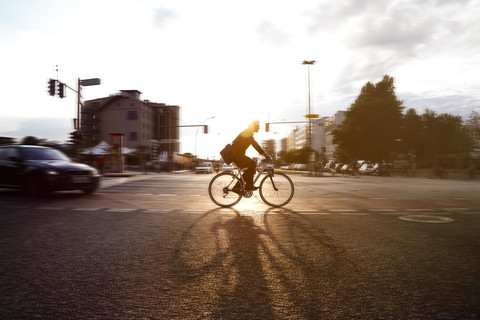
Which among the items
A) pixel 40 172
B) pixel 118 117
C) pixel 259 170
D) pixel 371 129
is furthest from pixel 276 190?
pixel 118 117

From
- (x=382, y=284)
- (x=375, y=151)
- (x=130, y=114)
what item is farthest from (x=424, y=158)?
(x=382, y=284)

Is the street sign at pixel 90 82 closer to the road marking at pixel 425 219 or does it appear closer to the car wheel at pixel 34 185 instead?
the car wheel at pixel 34 185

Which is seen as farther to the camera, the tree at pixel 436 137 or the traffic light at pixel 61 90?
the tree at pixel 436 137

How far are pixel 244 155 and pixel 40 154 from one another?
22.2 feet

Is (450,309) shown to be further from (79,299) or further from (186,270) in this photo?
(79,299)

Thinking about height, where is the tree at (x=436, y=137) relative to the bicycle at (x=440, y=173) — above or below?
above

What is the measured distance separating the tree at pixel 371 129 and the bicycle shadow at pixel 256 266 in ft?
151

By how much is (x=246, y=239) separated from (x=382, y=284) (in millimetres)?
2065

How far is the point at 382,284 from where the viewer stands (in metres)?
2.95

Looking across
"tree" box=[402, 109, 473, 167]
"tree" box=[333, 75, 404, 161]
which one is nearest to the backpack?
"tree" box=[333, 75, 404, 161]

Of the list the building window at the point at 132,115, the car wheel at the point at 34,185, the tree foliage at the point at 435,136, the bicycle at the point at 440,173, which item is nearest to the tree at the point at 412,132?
the tree foliage at the point at 435,136

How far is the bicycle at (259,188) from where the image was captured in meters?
7.91

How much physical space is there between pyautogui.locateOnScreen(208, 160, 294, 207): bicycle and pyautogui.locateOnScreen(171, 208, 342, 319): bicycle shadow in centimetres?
209

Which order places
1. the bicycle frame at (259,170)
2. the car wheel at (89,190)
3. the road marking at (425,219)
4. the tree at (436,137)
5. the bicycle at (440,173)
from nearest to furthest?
the road marking at (425,219) → the bicycle frame at (259,170) → the car wheel at (89,190) → the bicycle at (440,173) → the tree at (436,137)
